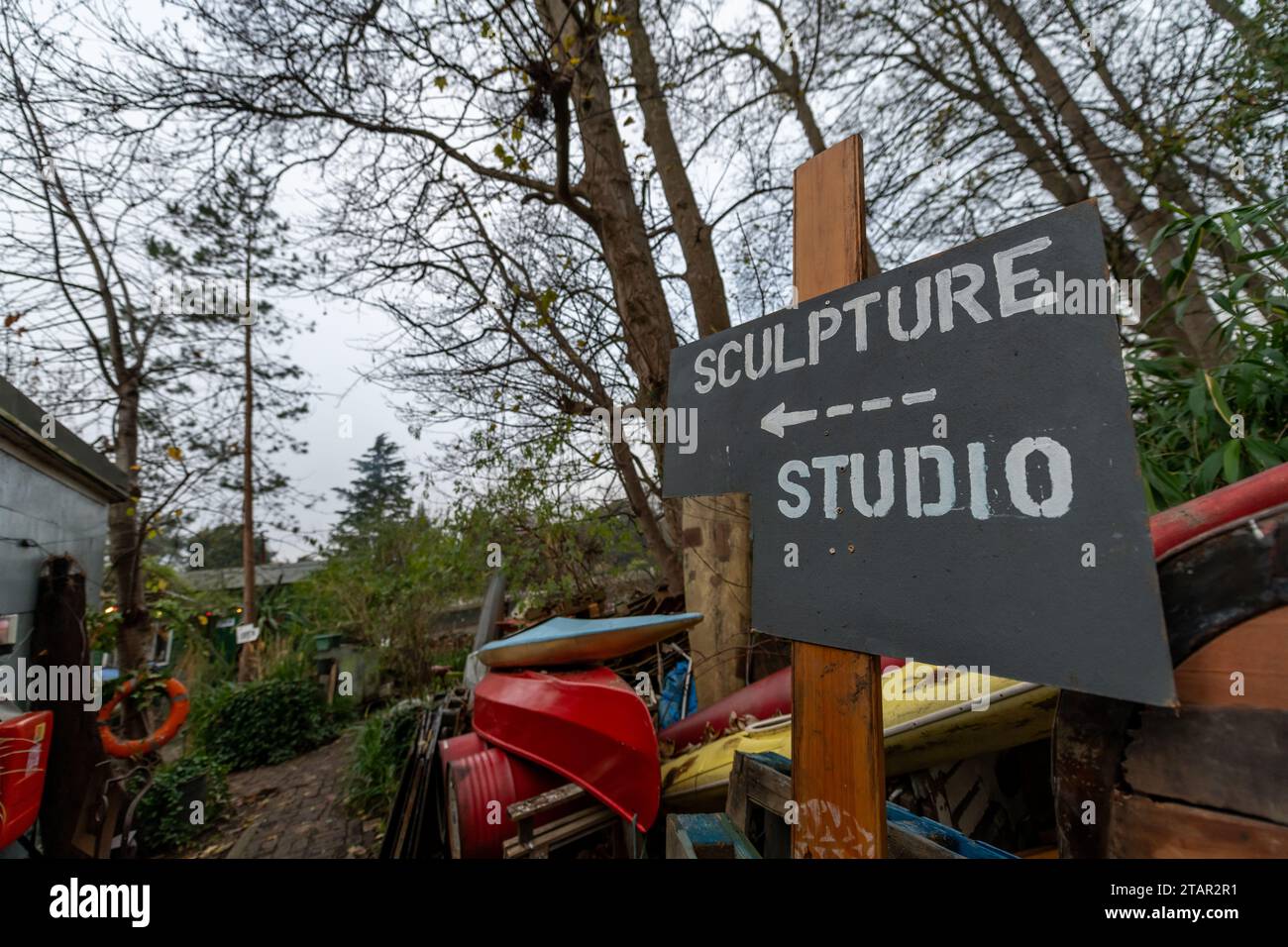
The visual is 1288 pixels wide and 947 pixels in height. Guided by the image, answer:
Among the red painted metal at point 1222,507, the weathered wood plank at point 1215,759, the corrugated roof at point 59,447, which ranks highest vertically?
the corrugated roof at point 59,447

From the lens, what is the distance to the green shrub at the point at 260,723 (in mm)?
7008

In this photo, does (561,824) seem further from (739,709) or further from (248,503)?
(248,503)

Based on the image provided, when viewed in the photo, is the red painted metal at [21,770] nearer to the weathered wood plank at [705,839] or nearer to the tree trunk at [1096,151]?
the weathered wood plank at [705,839]

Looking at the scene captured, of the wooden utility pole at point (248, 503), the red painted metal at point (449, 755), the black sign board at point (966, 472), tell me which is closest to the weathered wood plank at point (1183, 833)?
the black sign board at point (966, 472)

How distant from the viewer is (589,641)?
288 cm

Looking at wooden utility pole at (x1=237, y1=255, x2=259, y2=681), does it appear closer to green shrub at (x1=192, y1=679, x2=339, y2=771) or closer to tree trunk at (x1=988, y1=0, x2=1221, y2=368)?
green shrub at (x1=192, y1=679, x2=339, y2=771)

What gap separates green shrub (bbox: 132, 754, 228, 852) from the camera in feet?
A: 15.2

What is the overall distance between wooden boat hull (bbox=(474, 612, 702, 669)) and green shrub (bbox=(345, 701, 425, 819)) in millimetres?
3246

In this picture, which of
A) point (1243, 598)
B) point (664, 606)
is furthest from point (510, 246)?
point (1243, 598)

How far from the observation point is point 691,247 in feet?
14.8

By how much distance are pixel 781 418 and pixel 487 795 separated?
2424mm

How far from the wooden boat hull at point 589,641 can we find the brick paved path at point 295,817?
227cm

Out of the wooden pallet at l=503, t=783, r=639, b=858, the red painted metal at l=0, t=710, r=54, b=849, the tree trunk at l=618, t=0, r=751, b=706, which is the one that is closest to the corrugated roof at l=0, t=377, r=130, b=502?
the red painted metal at l=0, t=710, r=54, b=849
